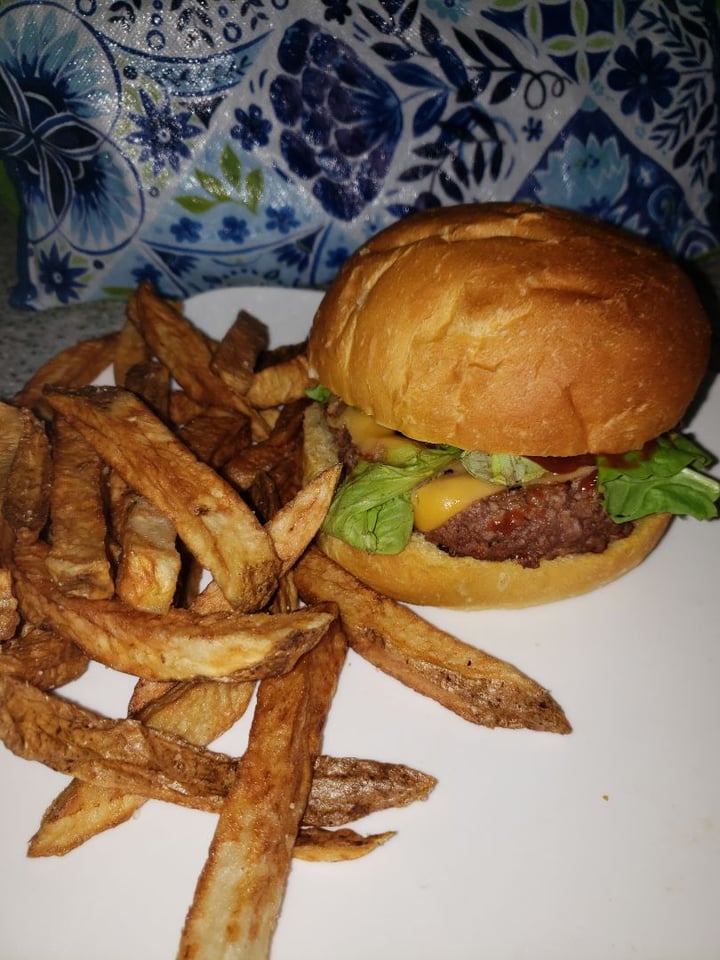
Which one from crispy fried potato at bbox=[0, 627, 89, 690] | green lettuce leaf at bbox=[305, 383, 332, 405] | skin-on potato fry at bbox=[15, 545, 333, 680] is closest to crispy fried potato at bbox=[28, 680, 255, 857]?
skin-on potato fry at bbox=[15, 545, 333, 680]

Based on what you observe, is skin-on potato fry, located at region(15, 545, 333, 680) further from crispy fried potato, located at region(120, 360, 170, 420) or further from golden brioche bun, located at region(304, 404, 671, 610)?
crispy fried potato, located at region(120, 360, 170, 420)

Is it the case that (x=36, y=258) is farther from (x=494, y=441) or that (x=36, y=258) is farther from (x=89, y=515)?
(x=494, y=441)

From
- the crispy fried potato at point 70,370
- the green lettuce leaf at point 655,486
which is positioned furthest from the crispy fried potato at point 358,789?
the crispy fried potato at point 70,370

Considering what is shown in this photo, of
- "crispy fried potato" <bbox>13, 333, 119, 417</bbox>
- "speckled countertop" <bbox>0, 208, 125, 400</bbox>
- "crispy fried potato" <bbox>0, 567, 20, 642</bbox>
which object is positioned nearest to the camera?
"crispy fried potato" <bbox>0, 567, 20, 642</bbox>

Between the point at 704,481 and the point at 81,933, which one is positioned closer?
the point at 81,933

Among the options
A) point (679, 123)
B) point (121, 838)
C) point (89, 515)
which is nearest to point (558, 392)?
point (89, 515)

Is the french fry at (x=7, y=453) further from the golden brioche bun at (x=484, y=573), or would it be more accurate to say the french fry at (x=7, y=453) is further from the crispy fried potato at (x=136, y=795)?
the golden brioche bun at (x=484, y=573)

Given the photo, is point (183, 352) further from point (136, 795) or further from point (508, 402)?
point (136, 795)
